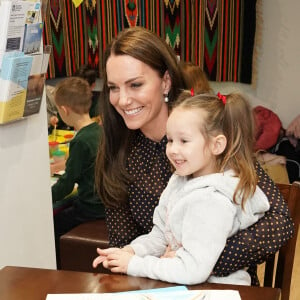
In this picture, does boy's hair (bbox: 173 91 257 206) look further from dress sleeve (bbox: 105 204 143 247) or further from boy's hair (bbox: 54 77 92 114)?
boy's hair (bbox: 54 77 92 114)

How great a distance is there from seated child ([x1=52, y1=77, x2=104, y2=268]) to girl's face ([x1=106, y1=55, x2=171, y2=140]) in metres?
0.94

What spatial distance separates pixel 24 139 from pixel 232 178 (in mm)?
744

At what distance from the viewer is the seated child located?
265cm

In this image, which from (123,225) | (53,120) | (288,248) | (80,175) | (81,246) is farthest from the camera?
(53,120)

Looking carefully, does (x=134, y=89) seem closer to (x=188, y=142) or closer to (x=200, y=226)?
(x=188, y=142)

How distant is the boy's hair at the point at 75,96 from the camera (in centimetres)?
289

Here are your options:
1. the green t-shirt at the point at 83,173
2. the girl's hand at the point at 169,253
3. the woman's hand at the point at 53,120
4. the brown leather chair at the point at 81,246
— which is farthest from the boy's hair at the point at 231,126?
the woman's hand at the point at 53,120

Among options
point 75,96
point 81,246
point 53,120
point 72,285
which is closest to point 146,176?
point 72,285

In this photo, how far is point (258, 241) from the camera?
3.90ft

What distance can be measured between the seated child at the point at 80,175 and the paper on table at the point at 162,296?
5.14ft

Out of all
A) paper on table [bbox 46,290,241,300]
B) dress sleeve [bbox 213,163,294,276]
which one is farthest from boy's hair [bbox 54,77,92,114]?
paper on table [bbox 46,290,241,300]

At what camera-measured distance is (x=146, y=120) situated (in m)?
1.61

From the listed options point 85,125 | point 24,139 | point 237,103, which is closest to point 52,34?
point 85,125

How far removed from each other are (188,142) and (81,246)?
1.38 metres
